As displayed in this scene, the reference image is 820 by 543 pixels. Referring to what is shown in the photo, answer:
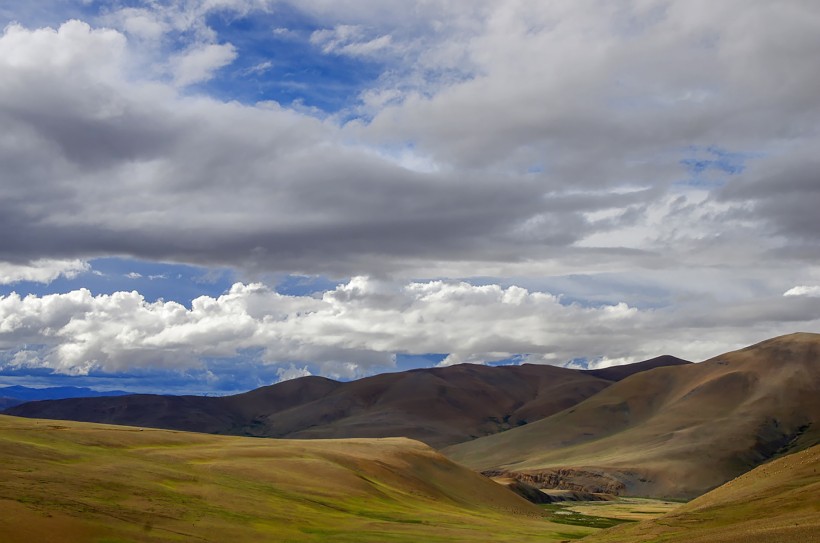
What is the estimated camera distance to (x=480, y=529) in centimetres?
8938

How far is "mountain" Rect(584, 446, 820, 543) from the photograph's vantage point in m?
55.1

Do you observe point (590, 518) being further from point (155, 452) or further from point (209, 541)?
point (209, 541)

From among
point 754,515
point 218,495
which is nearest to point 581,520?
point 218,495

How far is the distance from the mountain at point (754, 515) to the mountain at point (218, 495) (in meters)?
16.2

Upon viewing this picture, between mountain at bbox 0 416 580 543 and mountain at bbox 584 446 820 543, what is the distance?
16215 mm

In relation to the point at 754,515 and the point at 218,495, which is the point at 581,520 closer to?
the point at 218,495

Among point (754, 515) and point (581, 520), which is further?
point (581, 520)

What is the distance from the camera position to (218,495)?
263ft

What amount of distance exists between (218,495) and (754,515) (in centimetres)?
4581

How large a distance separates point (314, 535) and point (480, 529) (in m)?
23.5

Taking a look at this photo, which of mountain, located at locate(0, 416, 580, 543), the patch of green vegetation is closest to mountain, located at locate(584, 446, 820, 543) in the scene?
mountain, located at locate(0, 416, 580, 543)

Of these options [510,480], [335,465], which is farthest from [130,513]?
[510,480]

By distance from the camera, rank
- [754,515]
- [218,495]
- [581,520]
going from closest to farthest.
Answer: [754,515] < [218,495] < [581,520]

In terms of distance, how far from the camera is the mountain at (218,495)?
199 ft
